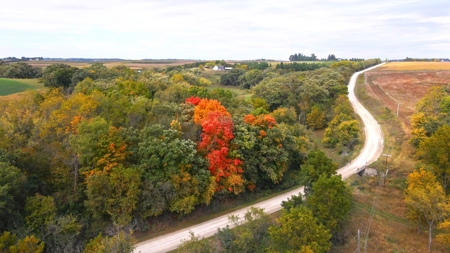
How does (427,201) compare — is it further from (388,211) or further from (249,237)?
(249,237)

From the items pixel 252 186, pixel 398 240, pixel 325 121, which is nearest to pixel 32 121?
pixel 252 186

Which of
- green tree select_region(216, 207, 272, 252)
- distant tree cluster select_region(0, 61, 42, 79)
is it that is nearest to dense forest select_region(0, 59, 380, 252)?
green tree select_region(216, 207, 272, 252)

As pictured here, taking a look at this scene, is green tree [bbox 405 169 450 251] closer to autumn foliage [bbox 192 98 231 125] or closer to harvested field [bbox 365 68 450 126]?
autumn foliage [bbox 192 98 231 125]

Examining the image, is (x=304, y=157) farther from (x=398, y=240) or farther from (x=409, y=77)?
(x=409, y=77)

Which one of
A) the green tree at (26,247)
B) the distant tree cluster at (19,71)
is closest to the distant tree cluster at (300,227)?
the green tree at (26,247)

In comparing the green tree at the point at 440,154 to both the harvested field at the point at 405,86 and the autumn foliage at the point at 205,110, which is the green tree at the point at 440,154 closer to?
the autumn foliage at the point at 205,110
